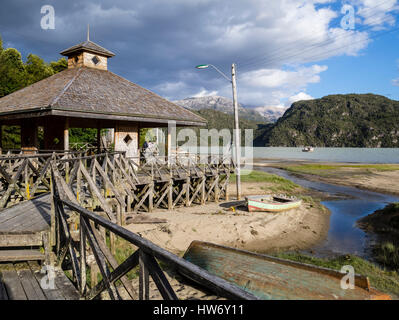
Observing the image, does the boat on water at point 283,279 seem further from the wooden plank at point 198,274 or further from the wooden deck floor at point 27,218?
the wooden plank at point 198,274

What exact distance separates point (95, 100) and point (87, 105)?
1.00 m

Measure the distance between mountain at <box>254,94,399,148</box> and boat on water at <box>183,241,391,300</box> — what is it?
579 feet

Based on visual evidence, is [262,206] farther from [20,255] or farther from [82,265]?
[20,255]

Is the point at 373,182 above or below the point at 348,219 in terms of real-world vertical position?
above

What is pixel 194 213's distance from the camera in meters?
15.9

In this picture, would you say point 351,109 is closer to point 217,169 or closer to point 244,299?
point 217,169

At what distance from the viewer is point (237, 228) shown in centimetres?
1395

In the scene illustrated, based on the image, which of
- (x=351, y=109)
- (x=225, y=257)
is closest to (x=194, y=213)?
(x=225, y=257)

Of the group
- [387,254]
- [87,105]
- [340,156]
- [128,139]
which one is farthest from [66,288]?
[340,156]

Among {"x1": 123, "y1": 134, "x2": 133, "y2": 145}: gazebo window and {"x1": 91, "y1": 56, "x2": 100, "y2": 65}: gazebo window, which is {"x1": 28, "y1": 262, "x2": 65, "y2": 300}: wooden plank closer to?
{"x1": 123, "y1": 134, "x2": 133, "y2": 145}: gazebo window

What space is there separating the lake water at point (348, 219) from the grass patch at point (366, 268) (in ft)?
3.64

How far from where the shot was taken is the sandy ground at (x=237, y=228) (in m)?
12.3

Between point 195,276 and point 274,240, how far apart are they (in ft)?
41.7

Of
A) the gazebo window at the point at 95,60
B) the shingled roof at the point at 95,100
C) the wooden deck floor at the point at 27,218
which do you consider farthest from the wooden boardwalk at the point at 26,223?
the gazebo window at the point at 95,60
